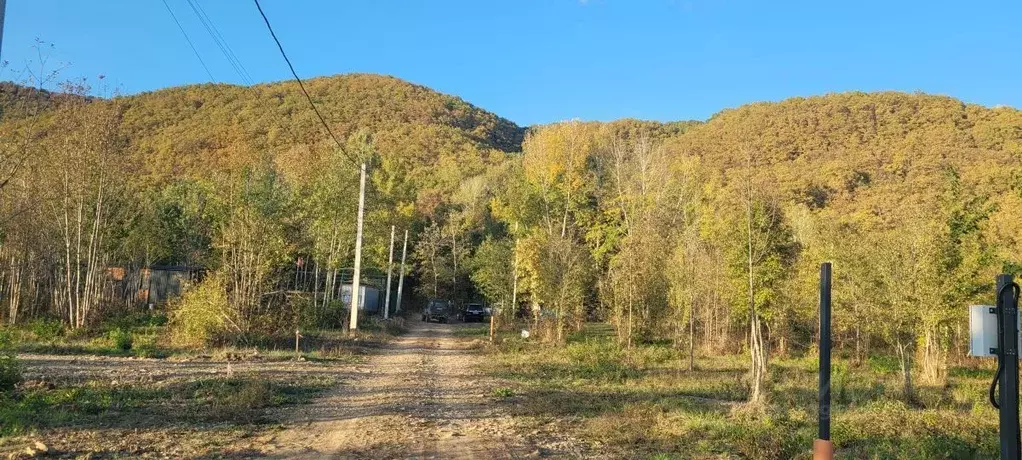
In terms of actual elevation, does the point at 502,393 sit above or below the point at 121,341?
below

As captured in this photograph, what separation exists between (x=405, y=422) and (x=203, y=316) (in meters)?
12.1

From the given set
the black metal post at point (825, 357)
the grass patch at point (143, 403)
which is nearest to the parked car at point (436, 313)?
the grass patch at point (143, 403)

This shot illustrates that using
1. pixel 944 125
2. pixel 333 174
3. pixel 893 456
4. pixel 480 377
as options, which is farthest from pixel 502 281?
pixel 944 125

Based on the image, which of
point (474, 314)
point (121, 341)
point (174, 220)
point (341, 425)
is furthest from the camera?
point (474, 314)

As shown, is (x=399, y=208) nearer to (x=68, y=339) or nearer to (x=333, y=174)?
(x=333, y=174)

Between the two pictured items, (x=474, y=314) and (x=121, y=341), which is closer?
(x=121, y=341)

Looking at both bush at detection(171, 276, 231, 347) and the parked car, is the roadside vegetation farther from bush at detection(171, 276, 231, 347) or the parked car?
the parked car

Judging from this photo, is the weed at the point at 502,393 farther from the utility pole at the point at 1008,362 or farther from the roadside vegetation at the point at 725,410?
the utility pole at the point at 1008,362

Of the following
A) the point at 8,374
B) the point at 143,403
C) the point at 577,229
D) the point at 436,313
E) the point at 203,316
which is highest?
the point at 577,229

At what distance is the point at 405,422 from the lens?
32.9ft

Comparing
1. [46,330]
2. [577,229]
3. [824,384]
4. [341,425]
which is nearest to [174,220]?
[577,229]

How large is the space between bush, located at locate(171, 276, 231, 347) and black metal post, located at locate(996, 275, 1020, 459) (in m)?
19.2

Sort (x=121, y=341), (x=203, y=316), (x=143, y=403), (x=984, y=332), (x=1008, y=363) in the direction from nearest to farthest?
(x=1008, y=363) < (x=984, y=332) < (x=143, y=403) < (x=121, y=341) < (x=203, y=316)

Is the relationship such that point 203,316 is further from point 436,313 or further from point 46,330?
point 436,313
